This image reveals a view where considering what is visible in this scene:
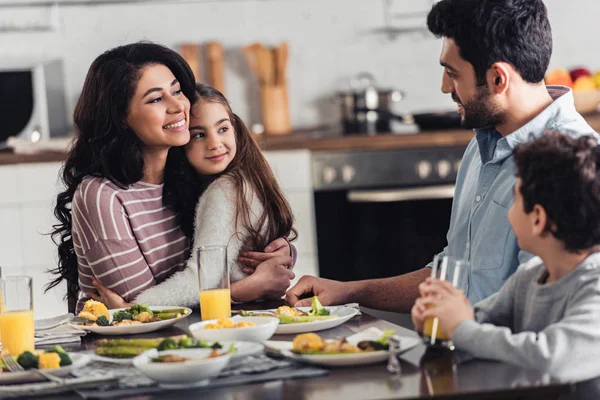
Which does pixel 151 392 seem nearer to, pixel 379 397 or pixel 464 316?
pixel 379 397

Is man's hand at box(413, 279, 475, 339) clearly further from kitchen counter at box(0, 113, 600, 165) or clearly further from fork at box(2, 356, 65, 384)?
kitchen counter at box(0, 113, 600, 165)

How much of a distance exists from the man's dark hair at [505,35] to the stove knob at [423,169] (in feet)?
7.28

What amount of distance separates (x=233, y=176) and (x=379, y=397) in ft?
4.25

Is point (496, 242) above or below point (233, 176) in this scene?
below

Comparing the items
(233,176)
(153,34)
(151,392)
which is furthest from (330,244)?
(151,392)

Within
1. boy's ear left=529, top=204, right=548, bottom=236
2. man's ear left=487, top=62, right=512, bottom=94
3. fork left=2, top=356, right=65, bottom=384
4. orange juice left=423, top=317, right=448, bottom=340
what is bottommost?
fork left=2, top=356, right=65, bottom=384

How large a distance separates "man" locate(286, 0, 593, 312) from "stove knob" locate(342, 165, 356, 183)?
213 centimetres

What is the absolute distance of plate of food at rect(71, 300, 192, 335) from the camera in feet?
5.87

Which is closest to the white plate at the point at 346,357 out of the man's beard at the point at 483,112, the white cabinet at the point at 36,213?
the man's beard at the point at 483,112

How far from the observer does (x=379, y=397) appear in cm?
118

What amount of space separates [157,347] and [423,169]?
2.96 m

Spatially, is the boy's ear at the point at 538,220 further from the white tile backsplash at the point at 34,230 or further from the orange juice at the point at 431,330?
the white tile backsplash at the point at 34,230

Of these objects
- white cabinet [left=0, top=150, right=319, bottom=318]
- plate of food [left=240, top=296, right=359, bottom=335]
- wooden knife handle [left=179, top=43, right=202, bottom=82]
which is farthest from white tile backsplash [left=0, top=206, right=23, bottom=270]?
plate of food [left=240, top=296, right=359, bottom=335]

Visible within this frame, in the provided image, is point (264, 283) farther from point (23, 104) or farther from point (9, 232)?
→ point (23, 104)
